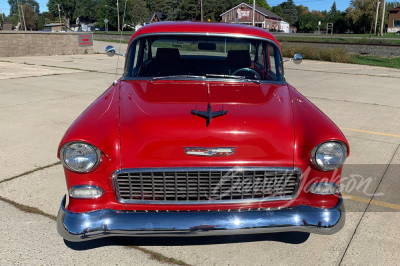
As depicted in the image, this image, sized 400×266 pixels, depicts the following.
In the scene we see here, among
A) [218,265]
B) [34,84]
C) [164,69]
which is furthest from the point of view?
[34,84]

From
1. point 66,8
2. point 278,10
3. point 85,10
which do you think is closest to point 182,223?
point 278,10

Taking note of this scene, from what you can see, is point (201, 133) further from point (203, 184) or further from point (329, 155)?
point (329, 155)

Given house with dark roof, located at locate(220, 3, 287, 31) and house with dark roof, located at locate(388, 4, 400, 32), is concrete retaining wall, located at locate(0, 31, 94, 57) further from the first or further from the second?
house with dark roof, located at locate(388, 4, 400, 32)

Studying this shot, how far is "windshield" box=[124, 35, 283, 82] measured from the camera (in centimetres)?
362

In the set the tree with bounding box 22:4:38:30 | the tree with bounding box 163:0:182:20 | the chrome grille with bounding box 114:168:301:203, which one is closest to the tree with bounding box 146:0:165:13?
the tree with bounding box 163:0:182:20

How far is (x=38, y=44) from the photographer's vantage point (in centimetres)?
2161

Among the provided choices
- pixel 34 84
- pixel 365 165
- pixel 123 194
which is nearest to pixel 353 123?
pixel 365 165

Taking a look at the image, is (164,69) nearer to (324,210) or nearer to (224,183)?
(224,183)

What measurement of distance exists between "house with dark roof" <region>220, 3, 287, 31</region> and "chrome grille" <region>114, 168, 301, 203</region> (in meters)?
73.3

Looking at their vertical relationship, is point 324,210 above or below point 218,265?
above

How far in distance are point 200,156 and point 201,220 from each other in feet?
1.36

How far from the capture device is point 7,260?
2.69m

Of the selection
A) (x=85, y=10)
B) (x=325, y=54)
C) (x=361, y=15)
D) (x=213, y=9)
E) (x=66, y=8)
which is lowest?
(x=325, y=54)

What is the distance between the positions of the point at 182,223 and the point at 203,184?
296 mm
